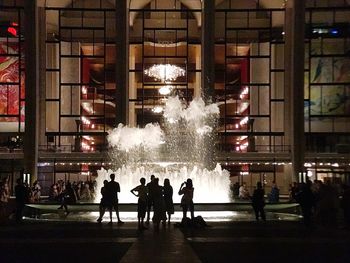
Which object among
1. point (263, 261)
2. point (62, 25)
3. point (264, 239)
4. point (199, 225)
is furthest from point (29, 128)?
point (263, 261)

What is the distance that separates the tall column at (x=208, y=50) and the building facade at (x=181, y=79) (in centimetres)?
8

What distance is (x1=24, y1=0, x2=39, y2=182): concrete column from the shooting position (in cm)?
4903

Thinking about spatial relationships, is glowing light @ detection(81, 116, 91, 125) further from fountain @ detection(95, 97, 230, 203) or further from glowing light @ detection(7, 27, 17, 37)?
glowing light @ detection(7, 27, 17, 37)

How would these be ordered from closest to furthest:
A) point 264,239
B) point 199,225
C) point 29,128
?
point 264,239 < point 199,225 < point 29,128

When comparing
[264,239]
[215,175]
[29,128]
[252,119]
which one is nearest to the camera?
[264,239]

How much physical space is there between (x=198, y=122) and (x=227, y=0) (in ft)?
41.1

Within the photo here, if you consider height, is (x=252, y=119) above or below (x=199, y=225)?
above

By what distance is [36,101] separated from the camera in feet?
163

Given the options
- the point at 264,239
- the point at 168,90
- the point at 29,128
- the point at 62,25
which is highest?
the point at 62,25

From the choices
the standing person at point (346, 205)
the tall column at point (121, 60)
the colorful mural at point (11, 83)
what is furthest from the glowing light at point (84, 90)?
the standing person at point (346, 205)

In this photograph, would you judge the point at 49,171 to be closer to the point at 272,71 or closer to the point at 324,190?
the point at 272,71

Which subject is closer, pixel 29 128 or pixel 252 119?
pixel 29 128

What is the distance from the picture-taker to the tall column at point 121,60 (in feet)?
164

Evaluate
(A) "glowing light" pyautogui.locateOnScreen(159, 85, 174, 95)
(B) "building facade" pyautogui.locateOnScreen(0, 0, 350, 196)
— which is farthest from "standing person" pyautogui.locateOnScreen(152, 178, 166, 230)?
(A) "glowing light" pyautogui.locateOnScreen(159, 85, 174, 95)
